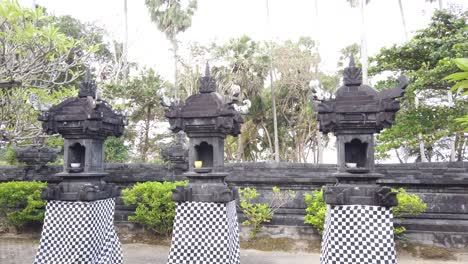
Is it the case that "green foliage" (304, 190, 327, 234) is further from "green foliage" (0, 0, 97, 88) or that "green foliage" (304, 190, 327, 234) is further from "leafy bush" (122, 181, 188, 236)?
"green foliage" (0, 0, 97, 88)

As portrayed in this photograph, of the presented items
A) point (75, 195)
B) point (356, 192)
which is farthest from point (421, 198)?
→ point (75, 195)

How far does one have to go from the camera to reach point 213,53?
24.6m

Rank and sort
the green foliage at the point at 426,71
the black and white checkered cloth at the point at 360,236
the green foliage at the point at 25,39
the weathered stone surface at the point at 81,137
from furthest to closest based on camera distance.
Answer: the green foliage at the point at 426,71, the weathered stone surface at the point at 81,137, the black and white checkered cloth at the point at 360,236, the green foliage at the point at 25,39

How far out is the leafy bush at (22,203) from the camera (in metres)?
11.6

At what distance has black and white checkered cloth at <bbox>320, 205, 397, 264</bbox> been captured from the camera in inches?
227

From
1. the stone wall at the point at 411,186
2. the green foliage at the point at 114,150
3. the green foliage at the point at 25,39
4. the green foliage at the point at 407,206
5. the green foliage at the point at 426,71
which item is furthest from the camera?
the green foliage at the point at 114,150

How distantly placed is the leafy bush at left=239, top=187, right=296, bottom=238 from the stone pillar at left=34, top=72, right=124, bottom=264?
174 inches

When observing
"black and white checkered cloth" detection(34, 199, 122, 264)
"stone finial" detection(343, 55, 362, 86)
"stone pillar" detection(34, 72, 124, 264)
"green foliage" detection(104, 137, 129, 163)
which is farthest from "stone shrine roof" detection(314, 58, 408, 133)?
"green foliage" detection(104, 137, 129, 163)

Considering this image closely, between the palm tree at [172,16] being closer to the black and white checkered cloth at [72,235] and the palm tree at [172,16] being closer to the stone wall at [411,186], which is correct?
the stone wall at [411,186]

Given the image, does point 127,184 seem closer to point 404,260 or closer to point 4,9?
point 4,9

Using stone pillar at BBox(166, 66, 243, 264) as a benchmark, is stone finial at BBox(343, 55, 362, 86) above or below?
above

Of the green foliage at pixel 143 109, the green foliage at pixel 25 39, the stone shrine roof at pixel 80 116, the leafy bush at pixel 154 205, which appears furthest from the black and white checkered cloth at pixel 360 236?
the green foliage at pixel 143 109

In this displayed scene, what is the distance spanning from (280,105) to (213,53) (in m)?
6.88

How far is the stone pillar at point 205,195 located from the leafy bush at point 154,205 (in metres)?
4.04
